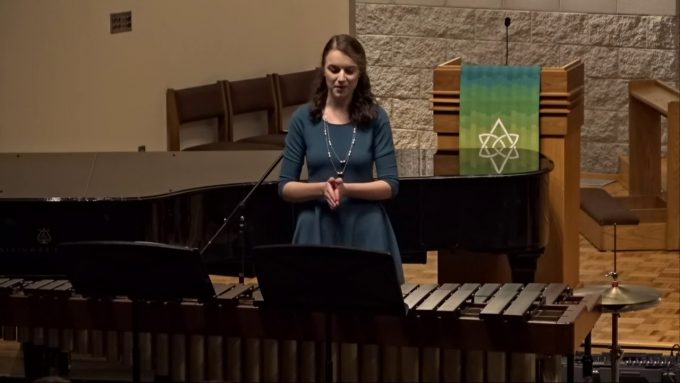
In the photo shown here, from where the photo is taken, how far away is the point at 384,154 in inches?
173

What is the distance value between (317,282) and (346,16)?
6.88 m

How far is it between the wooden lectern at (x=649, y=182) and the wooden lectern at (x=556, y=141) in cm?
208

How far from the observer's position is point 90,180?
6414 mm

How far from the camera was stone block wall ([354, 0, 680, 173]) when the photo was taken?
10.6 m

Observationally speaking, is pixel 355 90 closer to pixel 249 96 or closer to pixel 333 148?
pixel 333 148

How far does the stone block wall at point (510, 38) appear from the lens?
34.9 ft

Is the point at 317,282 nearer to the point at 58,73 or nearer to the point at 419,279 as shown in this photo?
the point at 419,279


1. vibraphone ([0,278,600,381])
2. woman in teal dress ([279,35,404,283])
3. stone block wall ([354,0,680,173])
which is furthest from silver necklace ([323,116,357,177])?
stone block wall ([354,0,680,173])

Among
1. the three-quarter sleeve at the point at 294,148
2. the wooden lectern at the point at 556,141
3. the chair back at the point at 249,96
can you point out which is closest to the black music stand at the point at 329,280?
the three-quarter sleeve at the point at 294,148

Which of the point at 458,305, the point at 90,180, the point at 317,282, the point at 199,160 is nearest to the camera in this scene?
the point at 317,282

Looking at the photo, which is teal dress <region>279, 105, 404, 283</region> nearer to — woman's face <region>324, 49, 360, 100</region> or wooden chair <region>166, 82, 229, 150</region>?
woman's face <region>324, 49, 360, 100</region>

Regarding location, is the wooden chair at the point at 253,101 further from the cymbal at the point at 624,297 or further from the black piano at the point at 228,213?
the cymbal at the point at 624,297

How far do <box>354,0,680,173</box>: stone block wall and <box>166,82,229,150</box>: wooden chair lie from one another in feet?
4.62

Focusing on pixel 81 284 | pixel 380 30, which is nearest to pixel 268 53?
pixel 380 30
